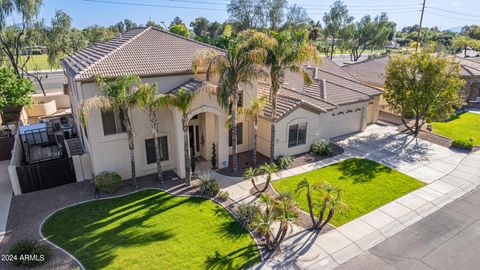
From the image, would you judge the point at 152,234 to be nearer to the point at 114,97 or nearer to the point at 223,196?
the point at 223,196

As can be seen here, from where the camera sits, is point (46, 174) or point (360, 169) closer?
point (46, 174)

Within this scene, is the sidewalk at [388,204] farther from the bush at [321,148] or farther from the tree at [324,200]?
the bush at [321,148]

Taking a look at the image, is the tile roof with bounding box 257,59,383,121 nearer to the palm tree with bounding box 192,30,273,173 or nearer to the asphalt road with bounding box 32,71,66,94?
the palm tree with bounding box 192,30,273,173

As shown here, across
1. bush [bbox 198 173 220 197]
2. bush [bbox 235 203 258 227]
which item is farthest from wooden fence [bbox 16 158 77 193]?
bush [bbox 235 203 258 227]

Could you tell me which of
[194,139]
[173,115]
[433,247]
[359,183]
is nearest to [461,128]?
[359,183]

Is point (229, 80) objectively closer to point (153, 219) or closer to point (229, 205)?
point (229, 205)

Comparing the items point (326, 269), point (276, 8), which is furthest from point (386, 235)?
point (276, 8)
